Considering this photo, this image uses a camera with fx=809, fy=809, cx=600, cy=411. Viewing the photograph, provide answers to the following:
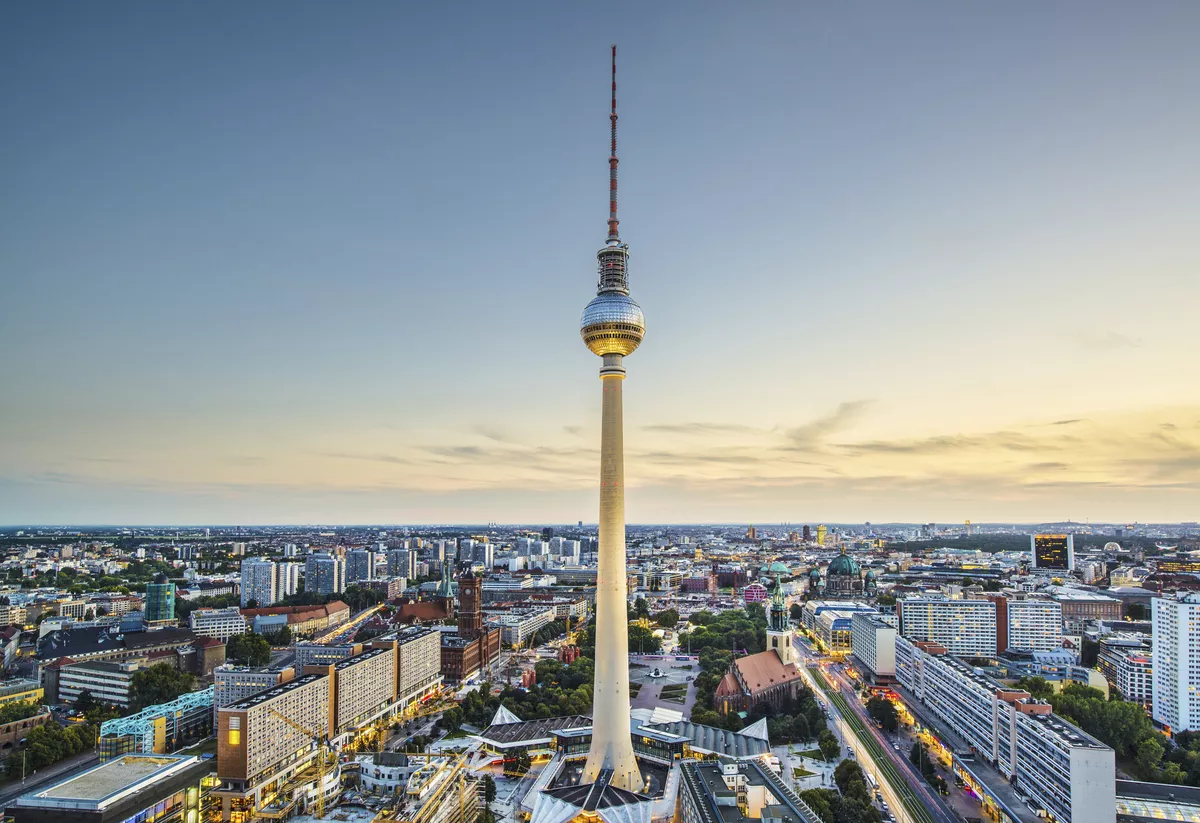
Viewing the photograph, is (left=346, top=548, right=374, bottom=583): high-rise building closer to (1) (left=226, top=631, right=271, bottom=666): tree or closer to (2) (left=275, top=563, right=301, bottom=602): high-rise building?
(2) (left=275, top=563, right=301, bottom=602): high-rise building

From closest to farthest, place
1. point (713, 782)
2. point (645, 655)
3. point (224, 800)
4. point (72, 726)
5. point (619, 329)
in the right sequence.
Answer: point (713, 782), point (224, 800), point (619, 329), point (72, 726), point (645, 655)

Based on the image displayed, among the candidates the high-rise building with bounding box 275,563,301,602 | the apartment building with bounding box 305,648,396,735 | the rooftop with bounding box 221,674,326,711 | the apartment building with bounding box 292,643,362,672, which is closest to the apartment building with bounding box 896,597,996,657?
the apartment building with bounding box 305,648,396,735

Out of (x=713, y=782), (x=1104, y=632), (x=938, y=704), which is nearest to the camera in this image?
(x=713, y=782)

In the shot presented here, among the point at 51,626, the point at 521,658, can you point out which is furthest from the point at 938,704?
the point at 51,626

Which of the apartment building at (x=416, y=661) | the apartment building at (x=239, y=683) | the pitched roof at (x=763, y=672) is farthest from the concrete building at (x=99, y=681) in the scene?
the pitched roof at (x=763, y=672)

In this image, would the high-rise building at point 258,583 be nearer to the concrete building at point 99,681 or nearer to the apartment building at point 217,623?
the apartment building at point 217,623

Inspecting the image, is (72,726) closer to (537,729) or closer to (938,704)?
(537,729)
